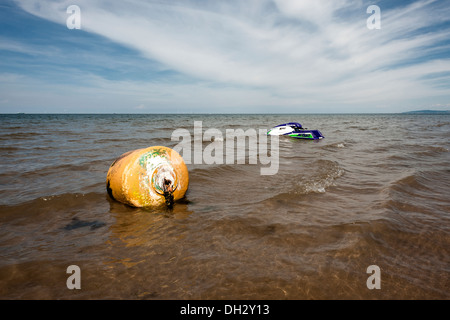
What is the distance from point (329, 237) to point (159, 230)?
101 inches

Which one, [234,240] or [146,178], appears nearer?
[234,240]

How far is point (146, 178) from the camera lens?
4.20 metres

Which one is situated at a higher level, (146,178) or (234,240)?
(146,178)

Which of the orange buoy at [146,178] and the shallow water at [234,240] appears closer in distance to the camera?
the shallow water at [234,240]

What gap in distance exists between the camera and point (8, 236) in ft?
11.5

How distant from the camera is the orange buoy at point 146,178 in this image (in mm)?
4195

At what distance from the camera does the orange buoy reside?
4.20 m

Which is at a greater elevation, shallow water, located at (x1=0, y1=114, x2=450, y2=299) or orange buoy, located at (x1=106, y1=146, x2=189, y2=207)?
orange buoy, located at (x1=106, y1=146, x2=189, y2=207)

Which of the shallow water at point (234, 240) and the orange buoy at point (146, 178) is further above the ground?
the orange buoy at point (146, 178)

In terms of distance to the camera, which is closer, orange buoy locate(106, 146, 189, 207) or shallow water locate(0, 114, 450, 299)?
shallow water locate(0, 114, 450, 299)
